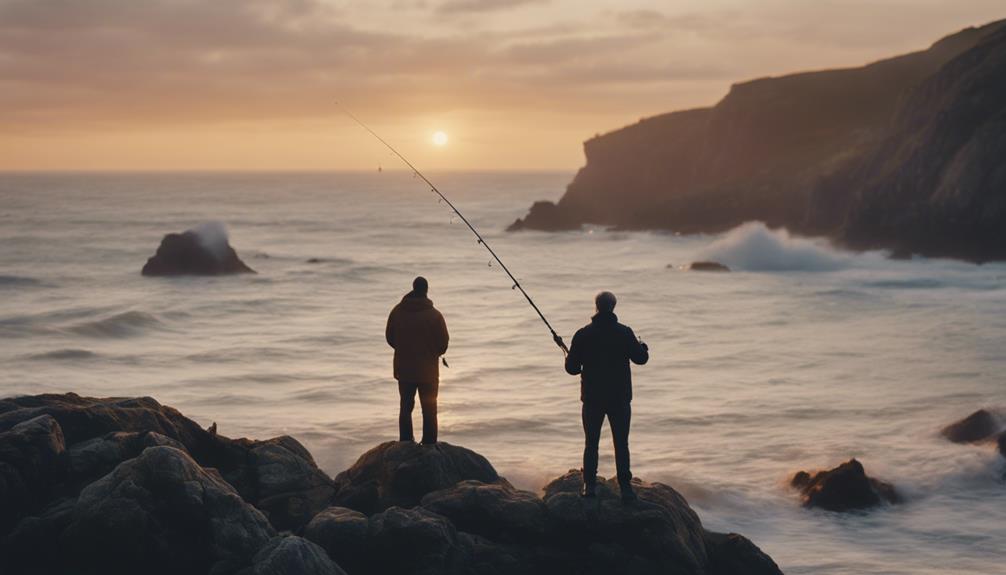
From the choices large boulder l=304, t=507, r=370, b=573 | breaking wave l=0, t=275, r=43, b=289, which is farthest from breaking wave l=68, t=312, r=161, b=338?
large boulder l=304, t=507, r=370, b=573

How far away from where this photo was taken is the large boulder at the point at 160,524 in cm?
762

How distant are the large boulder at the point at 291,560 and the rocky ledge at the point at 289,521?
10mm

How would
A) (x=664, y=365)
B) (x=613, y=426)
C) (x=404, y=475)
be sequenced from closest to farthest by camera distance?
(x=613, y=426) < (x=404, y=475) < (x=664, y=365)

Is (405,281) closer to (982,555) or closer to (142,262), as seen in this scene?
(142,262)

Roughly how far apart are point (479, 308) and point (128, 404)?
29794 millimetres

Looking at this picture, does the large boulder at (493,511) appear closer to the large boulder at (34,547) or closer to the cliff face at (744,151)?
the large boulder at (34,547)

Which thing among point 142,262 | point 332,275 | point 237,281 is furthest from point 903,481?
point 142,262

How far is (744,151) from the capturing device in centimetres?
8856

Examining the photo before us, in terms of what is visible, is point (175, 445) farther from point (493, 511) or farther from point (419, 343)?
point (493, 511)

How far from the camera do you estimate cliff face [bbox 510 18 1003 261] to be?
258 ft

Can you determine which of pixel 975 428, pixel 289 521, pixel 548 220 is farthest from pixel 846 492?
pixel 548 220

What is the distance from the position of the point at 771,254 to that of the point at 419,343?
4661cm

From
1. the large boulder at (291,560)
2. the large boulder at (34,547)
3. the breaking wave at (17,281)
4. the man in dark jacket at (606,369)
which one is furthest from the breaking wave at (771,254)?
the large boulder at (34,547)

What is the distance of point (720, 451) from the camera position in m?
17.6
